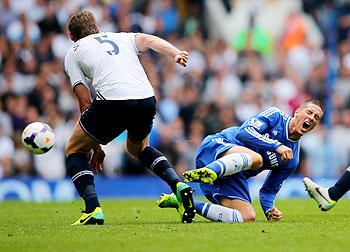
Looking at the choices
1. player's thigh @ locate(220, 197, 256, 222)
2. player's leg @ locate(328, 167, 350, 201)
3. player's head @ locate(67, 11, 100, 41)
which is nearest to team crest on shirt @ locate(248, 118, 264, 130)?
player's thigh @ locate(220, 197, 256, 222)

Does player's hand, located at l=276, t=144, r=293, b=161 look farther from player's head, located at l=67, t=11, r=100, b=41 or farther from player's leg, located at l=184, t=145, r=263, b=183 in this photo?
player's head, located at l=67, t=11, r=100, b=41

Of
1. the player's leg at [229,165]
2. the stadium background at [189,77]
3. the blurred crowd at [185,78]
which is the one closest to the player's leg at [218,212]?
the player's leg at [229,165]

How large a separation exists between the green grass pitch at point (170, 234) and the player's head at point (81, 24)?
1.99 meters

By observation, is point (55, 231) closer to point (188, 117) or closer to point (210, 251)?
point (210, 251)

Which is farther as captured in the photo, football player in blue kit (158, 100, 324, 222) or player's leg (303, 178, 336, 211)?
player's leg (303, 178, 336, 211)

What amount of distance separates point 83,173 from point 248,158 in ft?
5.53

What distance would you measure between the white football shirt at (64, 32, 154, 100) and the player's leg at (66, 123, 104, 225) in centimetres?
48

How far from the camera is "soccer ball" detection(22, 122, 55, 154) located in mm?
11367

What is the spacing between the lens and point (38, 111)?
18.7 m

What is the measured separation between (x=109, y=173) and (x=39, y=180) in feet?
4.81

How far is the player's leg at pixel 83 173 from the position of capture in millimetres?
9750

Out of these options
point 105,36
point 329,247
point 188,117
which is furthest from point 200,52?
point 329,247

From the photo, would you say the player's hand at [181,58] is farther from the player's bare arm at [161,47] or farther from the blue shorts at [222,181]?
the blue shorts at [222,181]

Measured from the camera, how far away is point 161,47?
31.6 feet
